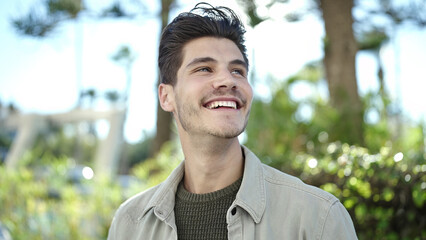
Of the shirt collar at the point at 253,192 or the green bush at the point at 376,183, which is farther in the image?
the green bush at the point at 376,183

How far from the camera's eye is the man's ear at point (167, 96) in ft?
7.77

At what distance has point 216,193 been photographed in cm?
216

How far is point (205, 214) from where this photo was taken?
6.93 feet

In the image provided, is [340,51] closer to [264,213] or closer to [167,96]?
[167,96]

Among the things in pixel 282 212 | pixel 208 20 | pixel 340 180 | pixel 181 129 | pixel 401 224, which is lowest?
pixel 401 224

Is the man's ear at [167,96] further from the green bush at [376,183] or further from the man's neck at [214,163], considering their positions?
the green bush at [376,183]

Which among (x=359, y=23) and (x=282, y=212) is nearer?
(x=282, y=212)

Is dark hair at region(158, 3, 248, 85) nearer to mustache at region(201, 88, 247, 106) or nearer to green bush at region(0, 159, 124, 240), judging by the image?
mustache at region(201, 88, 247, 106)

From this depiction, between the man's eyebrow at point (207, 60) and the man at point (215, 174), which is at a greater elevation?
the man's eyebrow at point (207, 60)

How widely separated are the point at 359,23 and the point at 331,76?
2237mm

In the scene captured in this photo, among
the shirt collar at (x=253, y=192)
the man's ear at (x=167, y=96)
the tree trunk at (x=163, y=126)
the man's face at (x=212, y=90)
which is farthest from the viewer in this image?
the tree trunk at (x=163, y=126)

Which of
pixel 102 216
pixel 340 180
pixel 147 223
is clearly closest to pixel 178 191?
pixel 147 223

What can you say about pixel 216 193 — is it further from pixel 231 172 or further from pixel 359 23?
pixel 359 23

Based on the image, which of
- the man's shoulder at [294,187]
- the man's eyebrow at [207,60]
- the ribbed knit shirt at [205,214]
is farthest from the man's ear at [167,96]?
the man's shoulder at [294,187]
